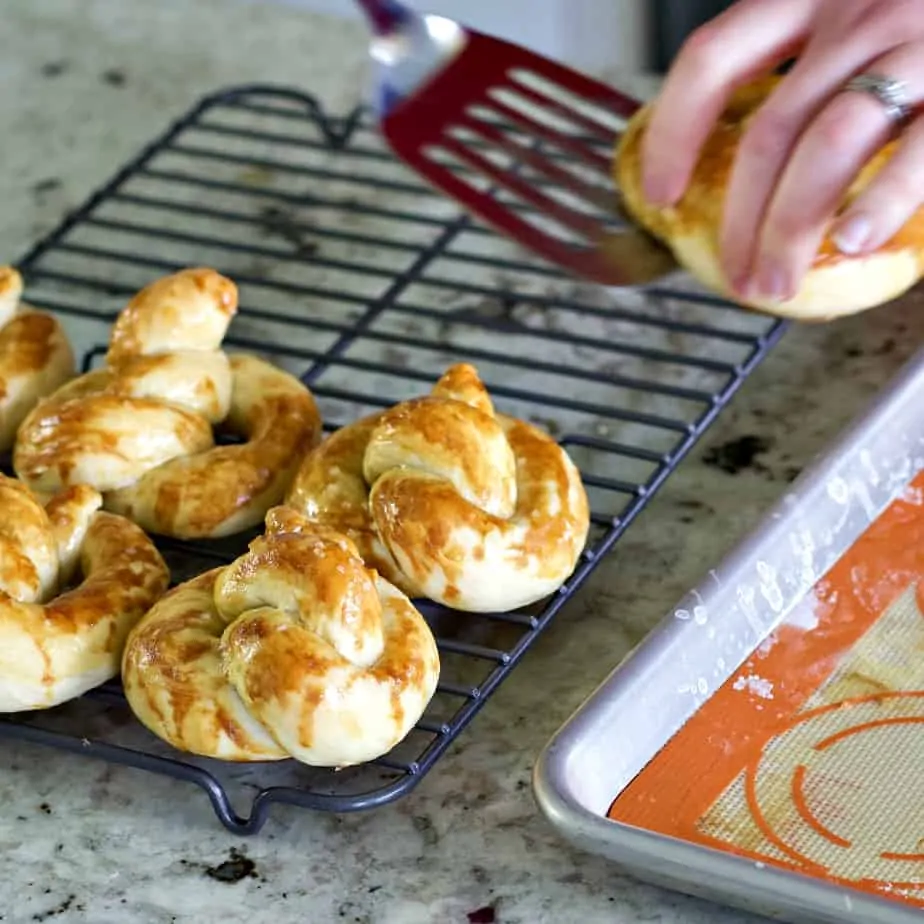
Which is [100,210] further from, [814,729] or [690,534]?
[814,729]

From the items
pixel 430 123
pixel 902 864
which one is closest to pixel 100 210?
pixel 430 123

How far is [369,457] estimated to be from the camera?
1.05 meters

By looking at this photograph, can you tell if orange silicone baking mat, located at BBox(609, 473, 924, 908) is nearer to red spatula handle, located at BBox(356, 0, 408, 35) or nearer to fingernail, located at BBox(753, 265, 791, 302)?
fingernail, located at BBox(753, 265, 791, 302)

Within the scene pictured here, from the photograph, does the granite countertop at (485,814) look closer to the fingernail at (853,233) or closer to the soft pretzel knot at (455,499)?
the soft pretzel knot at (455,499)

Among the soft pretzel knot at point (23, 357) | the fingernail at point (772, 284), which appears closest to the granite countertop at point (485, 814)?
the fingernail at point (772, 284)

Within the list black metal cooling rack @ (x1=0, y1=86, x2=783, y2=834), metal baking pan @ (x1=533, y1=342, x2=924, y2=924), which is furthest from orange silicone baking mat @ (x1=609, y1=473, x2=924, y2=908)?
black metal cooling rack @ (x1=0, y1=86, x2=783, y2=834)

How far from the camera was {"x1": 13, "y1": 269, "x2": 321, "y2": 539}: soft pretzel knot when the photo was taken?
1108mm

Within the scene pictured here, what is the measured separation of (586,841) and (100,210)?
925 millimetres

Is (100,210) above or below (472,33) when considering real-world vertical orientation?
below

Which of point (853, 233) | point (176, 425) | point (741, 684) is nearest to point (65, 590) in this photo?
point (176, 425)

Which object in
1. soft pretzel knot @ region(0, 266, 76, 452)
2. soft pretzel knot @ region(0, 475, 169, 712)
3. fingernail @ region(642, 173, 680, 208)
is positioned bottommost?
soft pretzel knot @ region(0, 266, 76, 452)

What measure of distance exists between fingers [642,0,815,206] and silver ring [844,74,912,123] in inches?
4.2

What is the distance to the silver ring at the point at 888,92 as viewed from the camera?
113 centimetres

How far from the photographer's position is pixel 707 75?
122 cm
